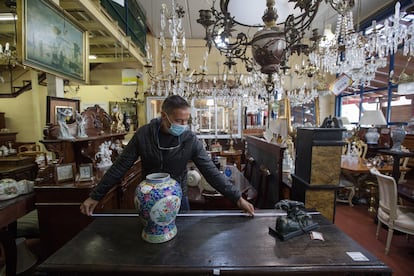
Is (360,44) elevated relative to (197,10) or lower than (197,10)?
lower

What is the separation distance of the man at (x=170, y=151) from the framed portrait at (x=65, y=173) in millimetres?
1034

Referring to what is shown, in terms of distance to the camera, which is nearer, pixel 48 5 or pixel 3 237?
pixel 3 237

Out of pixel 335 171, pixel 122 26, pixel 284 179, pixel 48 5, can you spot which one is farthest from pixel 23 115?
pixel 335 171

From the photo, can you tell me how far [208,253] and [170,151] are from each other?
74 centimetres

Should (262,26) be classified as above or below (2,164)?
above

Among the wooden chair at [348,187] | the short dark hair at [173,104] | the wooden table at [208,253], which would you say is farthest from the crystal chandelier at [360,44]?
the wooden table at [208,253]

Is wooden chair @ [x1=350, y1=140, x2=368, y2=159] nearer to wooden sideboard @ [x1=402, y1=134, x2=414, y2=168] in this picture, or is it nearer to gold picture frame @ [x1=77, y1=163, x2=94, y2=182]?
wooden sideboard @ [x1=402, y1=134, x2=414, y2=168]

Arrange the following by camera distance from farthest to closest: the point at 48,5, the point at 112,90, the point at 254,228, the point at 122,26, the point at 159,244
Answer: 1. the point at 112,90
2. the point at 122,26
3. the point at 48,5
4. the point at 254,228
5. the point at 159,244

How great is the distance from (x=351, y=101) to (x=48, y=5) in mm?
7387

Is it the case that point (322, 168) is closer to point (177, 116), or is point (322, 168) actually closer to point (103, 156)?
point (177, 116)

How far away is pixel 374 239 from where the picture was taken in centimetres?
262

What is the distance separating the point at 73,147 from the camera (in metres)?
2.18

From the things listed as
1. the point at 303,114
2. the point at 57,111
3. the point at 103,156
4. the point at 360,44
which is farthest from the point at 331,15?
the point at 57,111

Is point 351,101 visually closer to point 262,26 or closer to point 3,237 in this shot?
point 262,26
